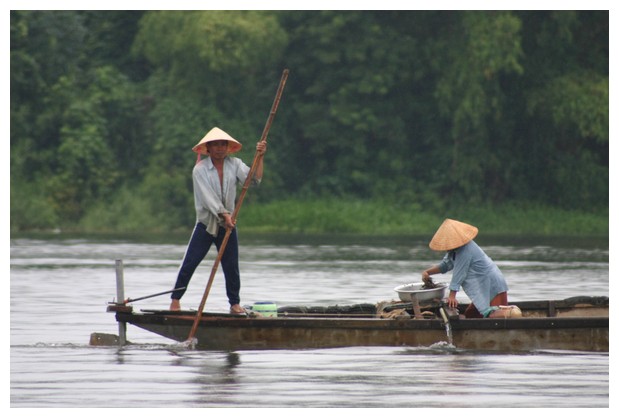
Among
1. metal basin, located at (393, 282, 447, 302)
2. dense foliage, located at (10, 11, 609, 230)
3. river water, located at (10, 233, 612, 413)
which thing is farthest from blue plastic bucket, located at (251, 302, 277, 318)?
dense foliage, located at (10, 11, 609, 230)

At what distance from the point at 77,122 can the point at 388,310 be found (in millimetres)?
31216

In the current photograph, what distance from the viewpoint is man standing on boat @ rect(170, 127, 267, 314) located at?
1236 cm

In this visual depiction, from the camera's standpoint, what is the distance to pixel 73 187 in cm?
4156

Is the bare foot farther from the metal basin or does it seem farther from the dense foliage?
the dense foliage

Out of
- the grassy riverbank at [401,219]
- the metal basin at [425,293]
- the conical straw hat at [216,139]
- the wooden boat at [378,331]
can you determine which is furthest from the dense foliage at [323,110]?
the wooden boat at [378,331]

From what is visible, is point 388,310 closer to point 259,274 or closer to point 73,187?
point 259,274

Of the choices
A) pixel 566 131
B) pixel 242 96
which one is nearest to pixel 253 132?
pixel 242 96

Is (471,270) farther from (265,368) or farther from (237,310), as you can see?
(265,368)

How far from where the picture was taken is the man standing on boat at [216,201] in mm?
12359

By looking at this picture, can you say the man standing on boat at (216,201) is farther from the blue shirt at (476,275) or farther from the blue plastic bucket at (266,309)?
the blue shirt at (476,275)

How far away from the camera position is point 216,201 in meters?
12.3

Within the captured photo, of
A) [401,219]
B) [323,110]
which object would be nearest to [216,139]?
[401,219]

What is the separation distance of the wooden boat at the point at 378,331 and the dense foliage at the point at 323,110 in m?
27.8

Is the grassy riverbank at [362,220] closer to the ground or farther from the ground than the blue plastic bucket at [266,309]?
farther from the ground
